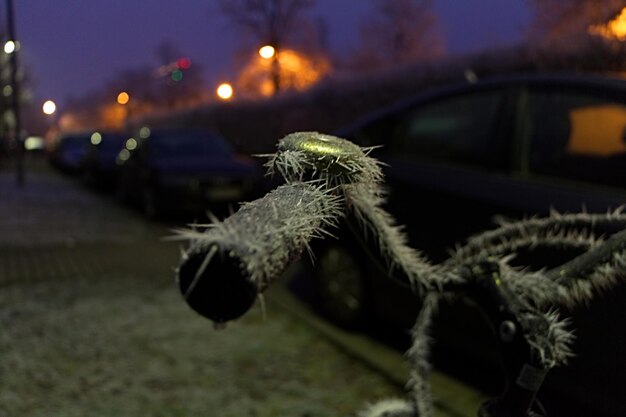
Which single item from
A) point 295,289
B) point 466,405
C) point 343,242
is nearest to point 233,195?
point 295,289

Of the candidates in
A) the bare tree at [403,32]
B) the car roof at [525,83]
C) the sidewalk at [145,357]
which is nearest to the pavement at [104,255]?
the sidewalk at [145,357]

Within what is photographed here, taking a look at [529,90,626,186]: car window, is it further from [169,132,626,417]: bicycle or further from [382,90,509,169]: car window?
[169,132,626,417]: bicycle

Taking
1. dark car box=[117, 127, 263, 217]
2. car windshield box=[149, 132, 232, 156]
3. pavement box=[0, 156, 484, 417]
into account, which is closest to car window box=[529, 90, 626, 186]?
pavement box=[0, 156, 484, 417]

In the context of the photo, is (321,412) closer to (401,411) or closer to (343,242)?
(343,242)

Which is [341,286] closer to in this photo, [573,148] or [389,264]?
[573,148]

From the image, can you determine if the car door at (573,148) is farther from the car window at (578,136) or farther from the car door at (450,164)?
the car door at (450,164)

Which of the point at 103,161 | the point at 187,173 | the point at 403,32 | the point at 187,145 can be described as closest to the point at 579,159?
the point at 187,173

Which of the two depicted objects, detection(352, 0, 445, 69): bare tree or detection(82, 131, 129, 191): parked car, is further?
detection(352, 0, 445, 69): bare tree
